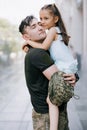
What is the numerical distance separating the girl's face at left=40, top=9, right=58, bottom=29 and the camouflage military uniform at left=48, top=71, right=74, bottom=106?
397 mm

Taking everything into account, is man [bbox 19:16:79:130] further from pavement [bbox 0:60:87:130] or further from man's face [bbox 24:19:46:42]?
pavement [bbox 0:60:87:130]

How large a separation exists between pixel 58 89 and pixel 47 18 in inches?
21.8

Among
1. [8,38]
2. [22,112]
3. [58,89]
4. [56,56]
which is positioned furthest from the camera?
[8,38]

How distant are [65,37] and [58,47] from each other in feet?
0.35

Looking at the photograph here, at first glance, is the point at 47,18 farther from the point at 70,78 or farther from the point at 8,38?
the point at 8,38

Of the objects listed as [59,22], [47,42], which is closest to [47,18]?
[59,22]

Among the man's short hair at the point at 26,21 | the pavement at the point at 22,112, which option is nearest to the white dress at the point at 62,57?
the man's short hair at the point at 26,21

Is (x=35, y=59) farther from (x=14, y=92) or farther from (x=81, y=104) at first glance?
(x=14, y=92)

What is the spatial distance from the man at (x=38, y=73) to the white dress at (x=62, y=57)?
0.20 ft

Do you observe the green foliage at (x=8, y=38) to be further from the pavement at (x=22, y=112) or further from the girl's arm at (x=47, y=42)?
the girl's arm at (x=47, y=42)

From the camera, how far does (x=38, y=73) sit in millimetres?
3084

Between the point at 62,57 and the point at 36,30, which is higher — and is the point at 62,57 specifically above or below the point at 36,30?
below

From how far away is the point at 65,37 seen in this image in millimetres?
3135

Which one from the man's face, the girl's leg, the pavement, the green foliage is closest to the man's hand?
the girl's leg
